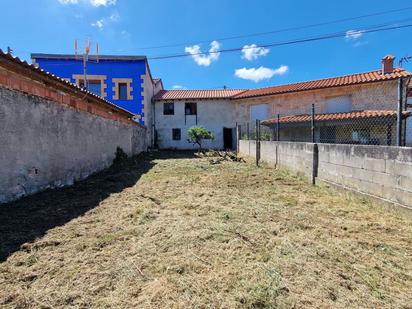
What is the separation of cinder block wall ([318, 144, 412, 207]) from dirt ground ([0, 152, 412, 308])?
0.94ft

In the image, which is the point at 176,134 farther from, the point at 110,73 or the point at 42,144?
the point at 42,144

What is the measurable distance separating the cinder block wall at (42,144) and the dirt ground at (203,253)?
1.39 feet

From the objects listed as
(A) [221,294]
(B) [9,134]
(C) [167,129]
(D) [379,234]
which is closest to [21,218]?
(B) [9,134]

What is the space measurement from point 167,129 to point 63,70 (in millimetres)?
9067

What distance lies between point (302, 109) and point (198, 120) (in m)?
8.93

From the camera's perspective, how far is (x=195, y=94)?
24656 mm

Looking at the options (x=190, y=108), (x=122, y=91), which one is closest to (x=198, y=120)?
(x=190, y=108)

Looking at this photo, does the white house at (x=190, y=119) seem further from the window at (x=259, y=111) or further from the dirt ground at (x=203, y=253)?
the dirt ground at (x=203, y=253)

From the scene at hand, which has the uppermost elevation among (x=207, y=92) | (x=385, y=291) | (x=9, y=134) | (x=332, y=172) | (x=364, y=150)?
(x=207, y=92)

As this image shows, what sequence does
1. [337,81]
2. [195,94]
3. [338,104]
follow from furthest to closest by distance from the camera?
1. [195,94]
2. [337,81]
3. [338,104]

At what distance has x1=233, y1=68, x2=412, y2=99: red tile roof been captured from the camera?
621 inches

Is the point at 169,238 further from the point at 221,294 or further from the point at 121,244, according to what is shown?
the point at 221,294

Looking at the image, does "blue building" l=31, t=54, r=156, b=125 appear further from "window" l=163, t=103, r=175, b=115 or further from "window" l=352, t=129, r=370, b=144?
"window" l=352, t=129, r=370, b=144

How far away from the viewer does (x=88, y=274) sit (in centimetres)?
242
